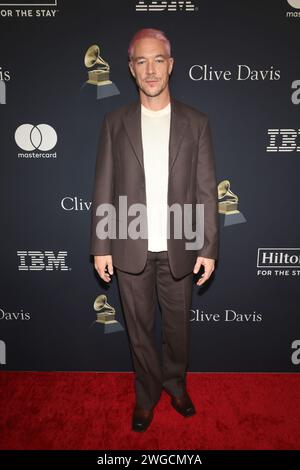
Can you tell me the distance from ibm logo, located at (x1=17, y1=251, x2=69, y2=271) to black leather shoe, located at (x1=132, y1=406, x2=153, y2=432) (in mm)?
1139

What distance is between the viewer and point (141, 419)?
2416 millimetres

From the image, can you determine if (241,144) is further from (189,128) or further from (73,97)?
(73,97)

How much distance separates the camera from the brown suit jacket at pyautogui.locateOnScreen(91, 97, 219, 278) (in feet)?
6.67

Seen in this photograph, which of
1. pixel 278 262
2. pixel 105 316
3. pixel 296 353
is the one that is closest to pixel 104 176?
pixel 105 316

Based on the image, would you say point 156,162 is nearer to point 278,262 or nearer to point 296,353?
point 278,262

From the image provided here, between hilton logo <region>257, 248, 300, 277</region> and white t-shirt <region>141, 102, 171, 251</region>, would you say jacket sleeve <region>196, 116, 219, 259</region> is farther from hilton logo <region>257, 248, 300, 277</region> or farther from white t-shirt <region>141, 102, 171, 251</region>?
hilton logo <region>257, 248, 300, 277</region>

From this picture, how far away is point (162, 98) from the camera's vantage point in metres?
→ 2.04

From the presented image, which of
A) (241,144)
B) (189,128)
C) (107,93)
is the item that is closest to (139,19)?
(107,93)

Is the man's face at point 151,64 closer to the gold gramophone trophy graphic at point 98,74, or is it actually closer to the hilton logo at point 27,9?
the gold gramophone trophy graphic at point 98,74

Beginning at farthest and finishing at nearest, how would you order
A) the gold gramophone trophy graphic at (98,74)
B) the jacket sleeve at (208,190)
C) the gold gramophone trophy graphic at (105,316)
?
the gold gramophone trophy graphic at (105,316) < the gold gramophone trophy graphic at (98,74) < the jacket sleeve at (208,190)

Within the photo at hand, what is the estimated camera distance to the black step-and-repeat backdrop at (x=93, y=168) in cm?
229

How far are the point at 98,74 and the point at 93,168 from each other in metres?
0.62

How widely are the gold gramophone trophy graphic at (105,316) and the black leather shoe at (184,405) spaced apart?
2.29ft

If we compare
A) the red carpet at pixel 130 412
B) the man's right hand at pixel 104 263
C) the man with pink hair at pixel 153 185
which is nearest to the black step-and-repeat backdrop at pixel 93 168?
the red carpet at pixel 130 412
